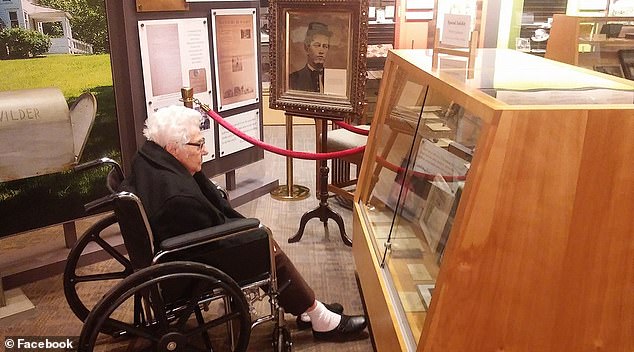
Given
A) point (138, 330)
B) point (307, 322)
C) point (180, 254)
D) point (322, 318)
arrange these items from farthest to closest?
point (307, 322) < point (322, 318) < point (180, 254) < point (138, 330)

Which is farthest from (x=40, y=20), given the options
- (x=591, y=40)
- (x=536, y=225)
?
(x=591, y=40)

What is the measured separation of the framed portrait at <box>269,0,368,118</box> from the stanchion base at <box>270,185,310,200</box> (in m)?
1.11

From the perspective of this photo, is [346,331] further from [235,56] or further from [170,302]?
[235,56]

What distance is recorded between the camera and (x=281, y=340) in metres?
2.41

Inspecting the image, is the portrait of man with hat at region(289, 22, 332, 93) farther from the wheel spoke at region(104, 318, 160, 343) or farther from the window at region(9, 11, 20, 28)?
the wheel spoke at region(104, 318, 160, 343)

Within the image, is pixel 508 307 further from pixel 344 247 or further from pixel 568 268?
pixel 344 247

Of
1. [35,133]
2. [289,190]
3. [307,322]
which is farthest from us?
[289,190]

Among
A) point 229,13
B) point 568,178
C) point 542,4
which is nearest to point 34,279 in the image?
point 229,13

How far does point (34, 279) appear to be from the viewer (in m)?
3.11

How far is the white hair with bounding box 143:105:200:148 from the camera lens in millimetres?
2197

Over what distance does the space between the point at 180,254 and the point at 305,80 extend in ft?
5.37

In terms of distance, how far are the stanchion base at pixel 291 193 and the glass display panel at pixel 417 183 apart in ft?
5.86

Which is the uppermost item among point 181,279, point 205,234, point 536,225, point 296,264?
point 536,225

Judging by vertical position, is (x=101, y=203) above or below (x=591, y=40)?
below
